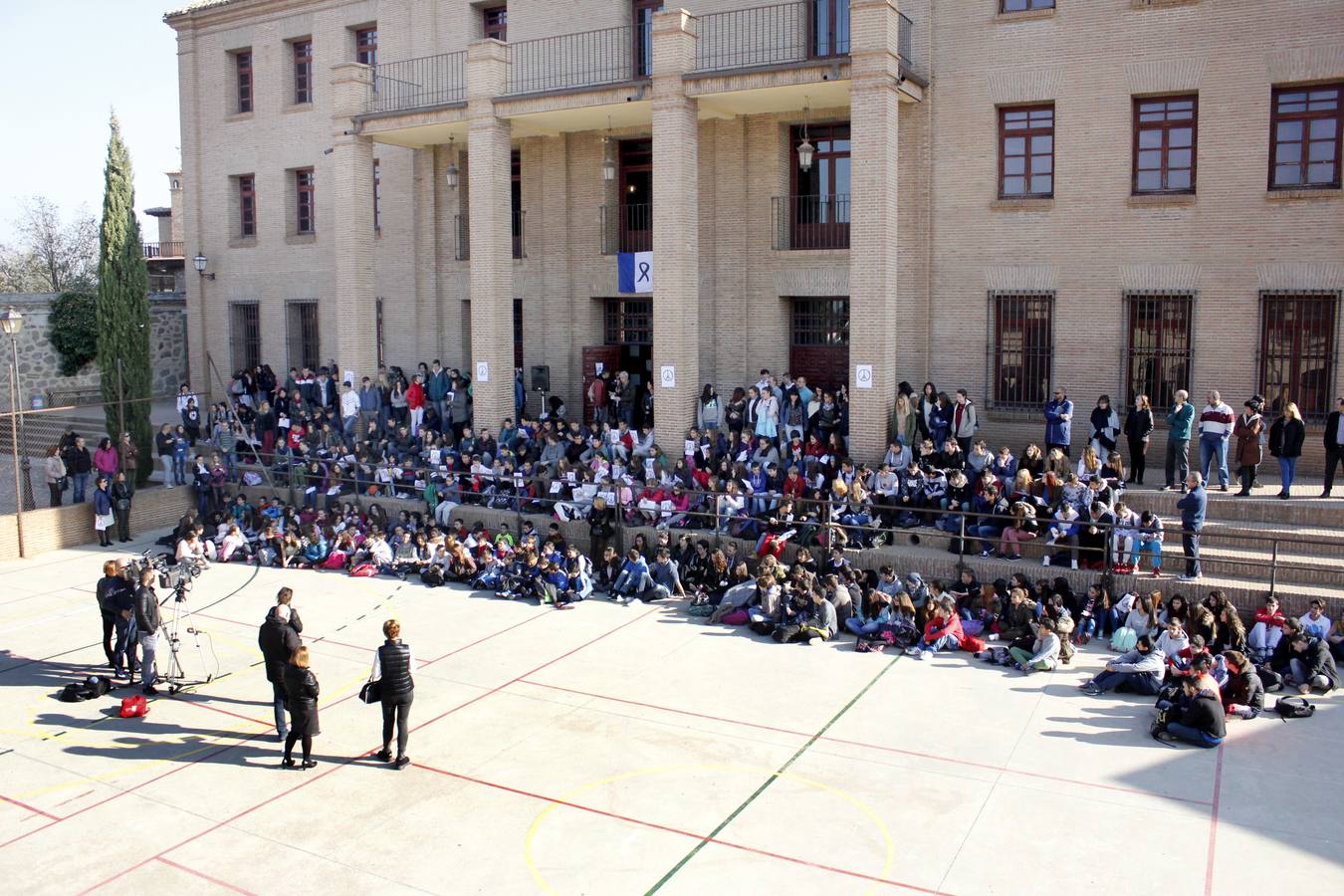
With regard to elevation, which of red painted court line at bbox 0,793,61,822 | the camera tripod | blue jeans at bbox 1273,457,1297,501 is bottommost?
red painted court line at bbox 0,793,61,822

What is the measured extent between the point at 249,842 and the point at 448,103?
60.1 ft

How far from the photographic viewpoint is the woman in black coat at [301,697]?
39.1 ft

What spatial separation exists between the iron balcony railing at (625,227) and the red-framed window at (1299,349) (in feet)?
42.0

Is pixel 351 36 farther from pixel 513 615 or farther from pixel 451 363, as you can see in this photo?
pixel 513 615

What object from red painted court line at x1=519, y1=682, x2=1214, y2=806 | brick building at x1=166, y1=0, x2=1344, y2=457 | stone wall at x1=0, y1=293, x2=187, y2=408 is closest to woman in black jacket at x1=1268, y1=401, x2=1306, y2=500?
brick building at x1=166, y1=0, x2=1344, y2=457

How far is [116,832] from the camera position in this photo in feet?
35.8

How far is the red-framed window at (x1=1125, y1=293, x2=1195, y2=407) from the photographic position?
67.9 ft

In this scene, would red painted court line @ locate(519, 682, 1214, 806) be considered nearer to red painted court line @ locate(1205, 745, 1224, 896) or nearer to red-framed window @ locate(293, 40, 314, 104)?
red painted court line @ locate(1205, 745, 1224, 896)

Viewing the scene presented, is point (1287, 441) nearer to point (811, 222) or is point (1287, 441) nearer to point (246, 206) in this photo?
point (811, 222)

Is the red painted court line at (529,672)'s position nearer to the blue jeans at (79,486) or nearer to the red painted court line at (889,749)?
the red painted court line at (889,749)

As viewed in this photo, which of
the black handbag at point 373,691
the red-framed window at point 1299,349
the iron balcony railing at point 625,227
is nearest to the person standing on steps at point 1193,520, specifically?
the red-framed window at point 1299,349

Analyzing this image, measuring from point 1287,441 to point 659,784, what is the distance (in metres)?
11.8

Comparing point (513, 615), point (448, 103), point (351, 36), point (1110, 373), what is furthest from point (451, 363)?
point (1110, 373)

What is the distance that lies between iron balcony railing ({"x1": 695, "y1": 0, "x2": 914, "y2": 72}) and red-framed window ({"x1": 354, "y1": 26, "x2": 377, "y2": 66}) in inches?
402
